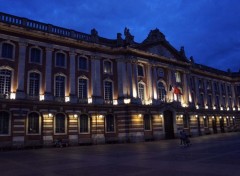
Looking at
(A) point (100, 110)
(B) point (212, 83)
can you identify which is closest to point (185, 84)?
(B) point (212, 83)

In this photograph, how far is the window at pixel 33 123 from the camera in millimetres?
29422

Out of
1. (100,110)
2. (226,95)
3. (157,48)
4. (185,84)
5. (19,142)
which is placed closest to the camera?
(19,142)

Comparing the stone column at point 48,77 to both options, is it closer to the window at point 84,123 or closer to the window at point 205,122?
the window at point 84,123

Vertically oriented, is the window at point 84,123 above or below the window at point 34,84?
below

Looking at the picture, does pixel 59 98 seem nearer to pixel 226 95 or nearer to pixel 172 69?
pixel 172 69

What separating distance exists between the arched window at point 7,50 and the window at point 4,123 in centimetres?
651

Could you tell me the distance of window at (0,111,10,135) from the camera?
90.2ft

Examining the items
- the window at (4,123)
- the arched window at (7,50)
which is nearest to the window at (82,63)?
the arched window at (7,50)

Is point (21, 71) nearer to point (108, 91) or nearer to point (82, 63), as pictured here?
point (82, 63)

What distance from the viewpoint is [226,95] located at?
62.1 meters

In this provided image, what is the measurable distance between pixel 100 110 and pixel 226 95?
128ft

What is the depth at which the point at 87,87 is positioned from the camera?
116 ft

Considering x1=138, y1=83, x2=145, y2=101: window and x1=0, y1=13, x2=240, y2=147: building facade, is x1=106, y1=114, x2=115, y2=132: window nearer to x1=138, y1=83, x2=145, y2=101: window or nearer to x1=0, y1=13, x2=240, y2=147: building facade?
x1=0, y1=13, x2=240, y2=147: building facade

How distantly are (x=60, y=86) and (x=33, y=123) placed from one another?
5.91 meters
